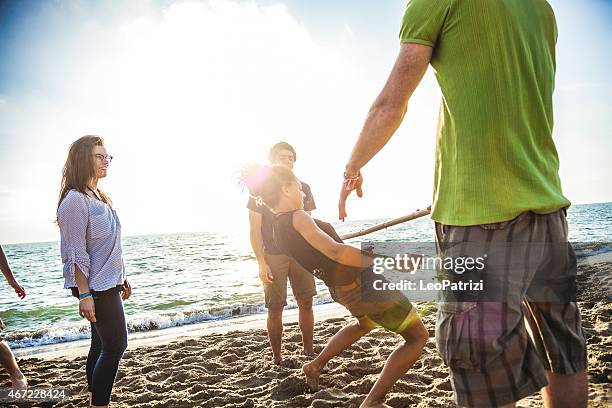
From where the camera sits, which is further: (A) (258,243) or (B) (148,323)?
(B) (148,323)

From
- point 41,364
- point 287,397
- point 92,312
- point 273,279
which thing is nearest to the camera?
point 92,312

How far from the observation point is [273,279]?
4324 mm

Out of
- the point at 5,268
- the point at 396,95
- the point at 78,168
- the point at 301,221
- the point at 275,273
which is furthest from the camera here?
the point at 275,273

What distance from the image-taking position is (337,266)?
8.99ft

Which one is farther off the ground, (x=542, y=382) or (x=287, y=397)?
(x=542, y=382)

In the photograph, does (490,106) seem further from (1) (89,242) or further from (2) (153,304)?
(2) (153,304)

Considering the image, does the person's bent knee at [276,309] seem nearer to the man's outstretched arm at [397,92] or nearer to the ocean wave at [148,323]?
the man's outstretched arm at [397,92]

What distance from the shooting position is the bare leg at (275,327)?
14.2 ft

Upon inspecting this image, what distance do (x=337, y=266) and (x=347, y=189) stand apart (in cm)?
106

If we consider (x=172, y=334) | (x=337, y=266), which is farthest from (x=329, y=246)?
(x=172, y=334)

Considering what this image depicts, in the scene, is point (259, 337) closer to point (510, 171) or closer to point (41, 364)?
point (41, 364)

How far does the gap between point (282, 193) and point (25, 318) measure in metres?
11.4

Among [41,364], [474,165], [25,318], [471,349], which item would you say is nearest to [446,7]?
A: [474,165]

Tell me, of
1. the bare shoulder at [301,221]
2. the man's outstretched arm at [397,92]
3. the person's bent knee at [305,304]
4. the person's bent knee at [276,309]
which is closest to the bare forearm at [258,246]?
the person's bent knee at [276,309]
